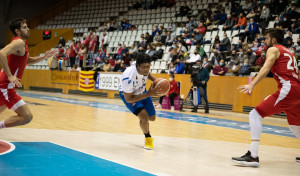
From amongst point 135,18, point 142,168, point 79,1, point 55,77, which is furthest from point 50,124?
point 79,1

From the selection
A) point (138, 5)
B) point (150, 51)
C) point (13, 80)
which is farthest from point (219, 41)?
point (13, 80)

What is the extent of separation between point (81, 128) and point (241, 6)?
12.3 metres

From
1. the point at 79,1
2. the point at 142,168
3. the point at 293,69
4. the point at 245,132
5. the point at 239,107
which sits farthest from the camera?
the point at 79,1

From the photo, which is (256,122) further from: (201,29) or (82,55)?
(82,55)

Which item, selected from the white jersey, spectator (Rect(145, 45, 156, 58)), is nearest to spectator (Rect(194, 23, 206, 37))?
spectator (Rect(145, 45, 156, 58))

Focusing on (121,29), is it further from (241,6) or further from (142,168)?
(142,168)

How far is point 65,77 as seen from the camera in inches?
878

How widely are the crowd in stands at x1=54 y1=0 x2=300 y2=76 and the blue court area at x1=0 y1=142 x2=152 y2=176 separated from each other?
10409 mm

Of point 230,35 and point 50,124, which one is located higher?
point 230,35

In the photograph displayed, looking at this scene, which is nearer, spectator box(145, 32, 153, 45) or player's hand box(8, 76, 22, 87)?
player's hand box(8, 76, 22, 87)

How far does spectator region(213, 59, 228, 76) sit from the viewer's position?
15.0m

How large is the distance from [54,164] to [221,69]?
1148 cm

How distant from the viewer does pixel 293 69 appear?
511cm

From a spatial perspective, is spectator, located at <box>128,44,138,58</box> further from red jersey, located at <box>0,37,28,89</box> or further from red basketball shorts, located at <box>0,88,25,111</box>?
red basketball shorts, located at <box>0,88,25,111</box>
